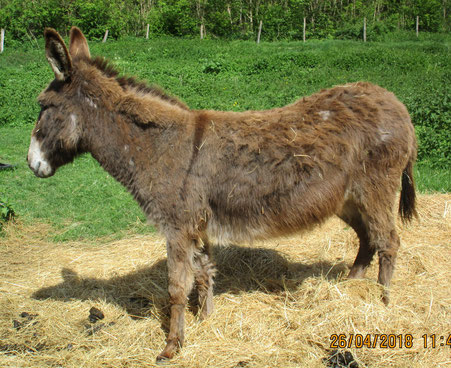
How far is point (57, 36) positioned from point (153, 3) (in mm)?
32572

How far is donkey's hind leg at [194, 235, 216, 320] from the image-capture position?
3.89 meters

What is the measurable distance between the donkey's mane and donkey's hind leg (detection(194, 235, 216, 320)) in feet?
4.48

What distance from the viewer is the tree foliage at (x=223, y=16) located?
2672cm

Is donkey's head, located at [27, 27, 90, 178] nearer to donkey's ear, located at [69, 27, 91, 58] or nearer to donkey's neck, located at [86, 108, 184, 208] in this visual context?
donkey's ear, located at [69, 27, 91, 58]

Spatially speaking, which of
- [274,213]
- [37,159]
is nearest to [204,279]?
[274,213]

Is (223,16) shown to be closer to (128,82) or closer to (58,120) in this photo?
(128,82)

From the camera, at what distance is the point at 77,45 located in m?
3.81

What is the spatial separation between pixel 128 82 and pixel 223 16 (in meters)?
28.8

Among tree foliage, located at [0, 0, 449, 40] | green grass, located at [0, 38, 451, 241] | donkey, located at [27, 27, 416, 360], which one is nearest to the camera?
donkey, located at [27, 27, 416, 360]

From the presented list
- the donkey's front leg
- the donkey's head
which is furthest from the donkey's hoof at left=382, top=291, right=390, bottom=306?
the donkey's head

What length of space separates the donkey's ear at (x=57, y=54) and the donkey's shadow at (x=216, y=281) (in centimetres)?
220

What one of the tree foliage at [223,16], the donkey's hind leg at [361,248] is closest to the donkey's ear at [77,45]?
the donkey's hind leg at [361,248]
